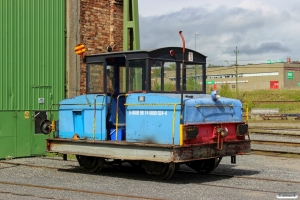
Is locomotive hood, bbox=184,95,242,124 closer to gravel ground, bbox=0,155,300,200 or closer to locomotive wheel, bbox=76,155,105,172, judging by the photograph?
gravel ground, bbox=0,155,300,200

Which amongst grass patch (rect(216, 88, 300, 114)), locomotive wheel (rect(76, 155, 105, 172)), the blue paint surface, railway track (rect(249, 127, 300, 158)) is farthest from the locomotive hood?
grass patch (rect(216, 88, 300, 114))

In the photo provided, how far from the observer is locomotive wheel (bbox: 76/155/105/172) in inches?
467

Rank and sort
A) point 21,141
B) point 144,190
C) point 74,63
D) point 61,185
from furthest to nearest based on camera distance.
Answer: point 74,63 < point 21,141 < point 61,185 < point 144,190

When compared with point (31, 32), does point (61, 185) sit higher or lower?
lower

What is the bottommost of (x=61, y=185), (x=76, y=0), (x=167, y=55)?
(x=61, y=185)

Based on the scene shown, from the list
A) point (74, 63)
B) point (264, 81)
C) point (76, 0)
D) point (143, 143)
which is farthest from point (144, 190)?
point (264, 81)

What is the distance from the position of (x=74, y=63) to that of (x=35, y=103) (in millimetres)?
1957

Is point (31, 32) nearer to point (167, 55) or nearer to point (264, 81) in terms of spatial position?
point (167, 55)

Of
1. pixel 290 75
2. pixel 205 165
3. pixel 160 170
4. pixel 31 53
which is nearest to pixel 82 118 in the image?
pixel 160 170

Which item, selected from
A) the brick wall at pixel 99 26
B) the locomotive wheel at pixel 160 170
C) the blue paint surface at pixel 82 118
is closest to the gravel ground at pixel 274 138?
the brick wall at pixel 99 26

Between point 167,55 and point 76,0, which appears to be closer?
point 167,55

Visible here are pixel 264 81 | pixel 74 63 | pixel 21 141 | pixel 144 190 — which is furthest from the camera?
pixel 264 81

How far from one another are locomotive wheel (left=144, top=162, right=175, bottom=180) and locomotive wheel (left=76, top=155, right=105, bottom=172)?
1514mm

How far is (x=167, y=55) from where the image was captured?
10.8 metres
